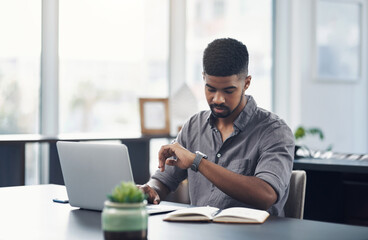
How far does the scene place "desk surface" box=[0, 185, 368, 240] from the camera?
5.26 feet

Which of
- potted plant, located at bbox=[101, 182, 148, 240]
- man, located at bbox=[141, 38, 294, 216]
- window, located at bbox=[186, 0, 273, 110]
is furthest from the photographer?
window, located at bbox=[186, 0, 273, 110]

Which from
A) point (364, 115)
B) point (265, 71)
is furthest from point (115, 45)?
point (364, 115)

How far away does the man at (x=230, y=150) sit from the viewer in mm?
2084

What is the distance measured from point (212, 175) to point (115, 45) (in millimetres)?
2679

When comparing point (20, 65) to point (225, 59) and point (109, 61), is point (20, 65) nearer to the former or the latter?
point (109, 61)

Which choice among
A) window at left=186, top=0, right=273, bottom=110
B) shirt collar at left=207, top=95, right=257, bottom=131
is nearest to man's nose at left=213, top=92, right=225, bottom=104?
shirt collar at left=207, top=95, right=257, bottom=131

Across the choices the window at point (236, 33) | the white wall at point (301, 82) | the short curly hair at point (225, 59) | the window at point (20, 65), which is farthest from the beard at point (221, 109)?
the white wall at point (301, 82)

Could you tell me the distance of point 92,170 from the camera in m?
1.92

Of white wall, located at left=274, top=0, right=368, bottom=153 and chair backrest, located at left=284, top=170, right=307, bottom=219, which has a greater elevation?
white wall, located at left=274, top=0, right=368, bottom=153

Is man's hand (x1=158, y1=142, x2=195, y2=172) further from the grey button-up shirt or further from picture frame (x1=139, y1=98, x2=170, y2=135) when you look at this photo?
picture frame (x1=139, y1=98, x2=170, y2=135)

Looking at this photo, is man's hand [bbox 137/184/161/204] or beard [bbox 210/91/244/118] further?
beard [bbox 210/91/244/118]

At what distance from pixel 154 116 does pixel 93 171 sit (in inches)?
91.0

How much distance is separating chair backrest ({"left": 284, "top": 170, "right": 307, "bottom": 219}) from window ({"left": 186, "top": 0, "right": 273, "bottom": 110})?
2.94 m

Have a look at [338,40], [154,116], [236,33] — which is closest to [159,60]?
[154,116]
